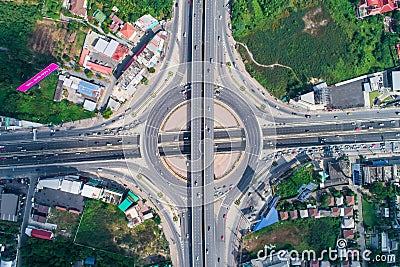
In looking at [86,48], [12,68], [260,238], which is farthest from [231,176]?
[12,68]

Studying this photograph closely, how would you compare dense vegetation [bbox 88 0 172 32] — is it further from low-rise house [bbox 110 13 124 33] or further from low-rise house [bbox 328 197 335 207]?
low-rise house [bbox 328 197 335 207]

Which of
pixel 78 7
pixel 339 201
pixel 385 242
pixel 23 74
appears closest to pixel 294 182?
pixel 339 201

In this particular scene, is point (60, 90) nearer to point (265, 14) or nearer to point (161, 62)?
point (161, 62)

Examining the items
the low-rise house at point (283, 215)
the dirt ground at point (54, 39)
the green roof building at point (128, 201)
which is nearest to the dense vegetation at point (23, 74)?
the dirt ground at point (54, 39)

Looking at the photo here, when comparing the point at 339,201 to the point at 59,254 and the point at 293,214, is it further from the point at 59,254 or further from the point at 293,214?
the point at 59,254

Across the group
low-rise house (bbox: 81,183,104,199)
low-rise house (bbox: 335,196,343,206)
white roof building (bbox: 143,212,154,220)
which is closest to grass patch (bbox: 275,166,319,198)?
low-rise house (bbox: 335,196,343,206)
